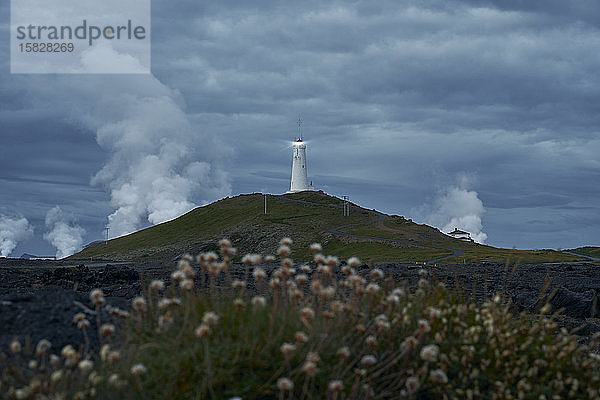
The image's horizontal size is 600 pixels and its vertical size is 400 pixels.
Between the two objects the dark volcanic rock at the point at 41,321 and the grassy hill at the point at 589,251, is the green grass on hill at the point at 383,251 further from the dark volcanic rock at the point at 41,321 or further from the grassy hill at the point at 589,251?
the dark volcanic rock at the point at 41,321

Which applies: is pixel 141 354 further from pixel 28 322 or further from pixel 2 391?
pixel 28 322

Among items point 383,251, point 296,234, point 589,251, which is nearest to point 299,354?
point 383,251

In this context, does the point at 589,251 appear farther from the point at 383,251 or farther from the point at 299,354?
the point at 299,354

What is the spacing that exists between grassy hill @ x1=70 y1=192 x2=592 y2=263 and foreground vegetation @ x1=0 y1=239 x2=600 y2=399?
5441 cm

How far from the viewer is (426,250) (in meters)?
68.9

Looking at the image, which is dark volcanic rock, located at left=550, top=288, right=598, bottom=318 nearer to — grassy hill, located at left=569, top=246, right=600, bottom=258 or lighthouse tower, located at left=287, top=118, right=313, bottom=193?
grassy hill, located at left=569, top=246, right=600, bottom=258

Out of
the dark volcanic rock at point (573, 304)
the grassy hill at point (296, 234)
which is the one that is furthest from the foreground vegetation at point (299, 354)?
the grassy hill at point (296, 234)

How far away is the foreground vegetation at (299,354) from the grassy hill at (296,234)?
54.4 meters

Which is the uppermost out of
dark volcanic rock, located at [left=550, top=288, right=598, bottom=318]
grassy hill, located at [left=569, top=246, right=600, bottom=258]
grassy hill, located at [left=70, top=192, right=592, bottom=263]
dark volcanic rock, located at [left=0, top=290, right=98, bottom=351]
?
grassy hill, located at [left=70, top=192, right=592, bottom=263]

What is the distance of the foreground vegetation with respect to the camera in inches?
190

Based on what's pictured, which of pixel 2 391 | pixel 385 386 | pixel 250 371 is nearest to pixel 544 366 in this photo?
pixel 385 386

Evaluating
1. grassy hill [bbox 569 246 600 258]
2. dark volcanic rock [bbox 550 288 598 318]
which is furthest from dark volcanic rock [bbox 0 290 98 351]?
grassy hill [bbox 569 246 600 258]

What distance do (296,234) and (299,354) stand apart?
8257 cm

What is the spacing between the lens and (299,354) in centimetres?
527
